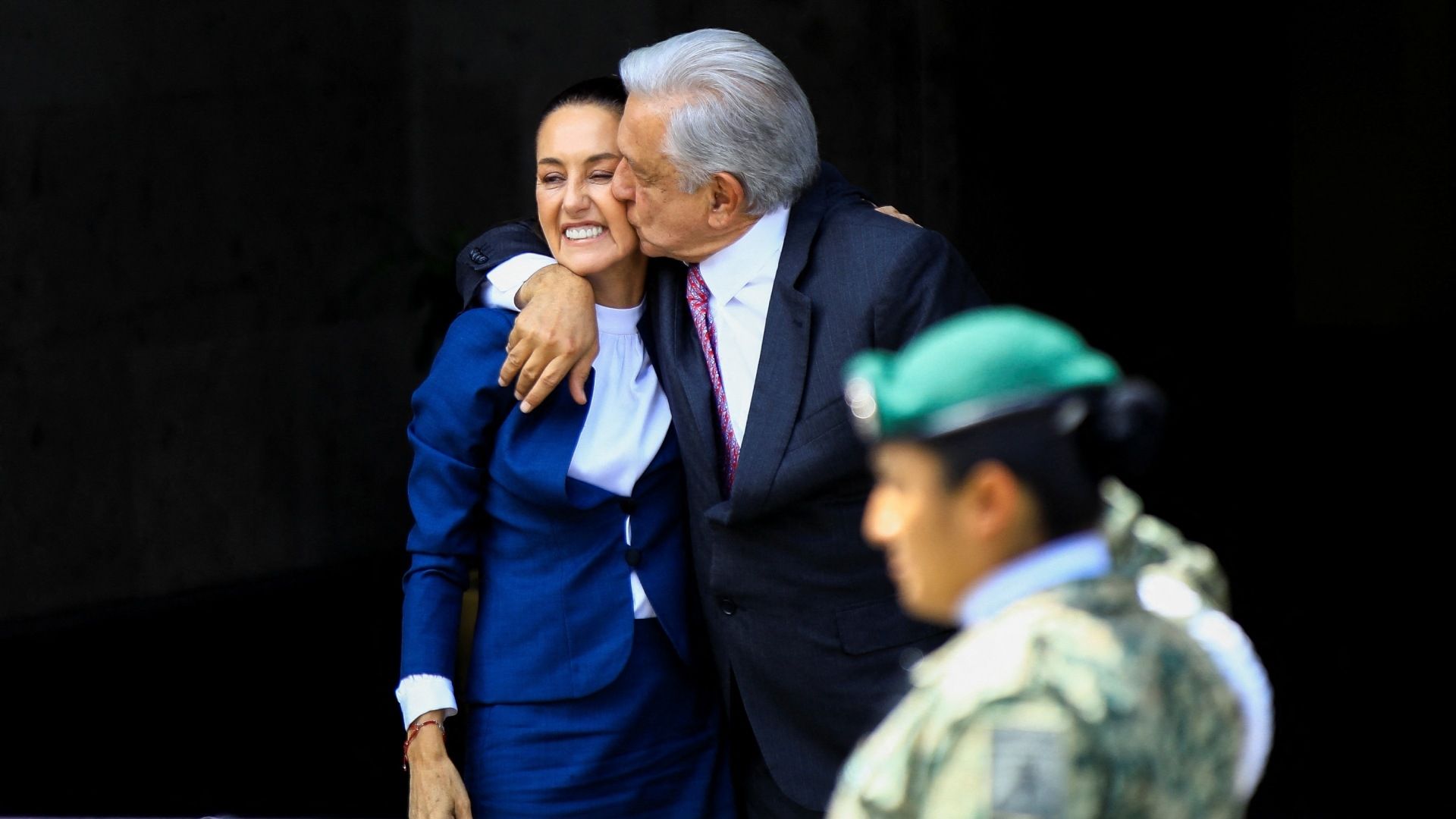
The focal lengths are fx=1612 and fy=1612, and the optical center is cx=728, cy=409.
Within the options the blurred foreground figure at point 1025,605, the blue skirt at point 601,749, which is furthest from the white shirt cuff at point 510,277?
the blurred foreground figure at point 1025,605

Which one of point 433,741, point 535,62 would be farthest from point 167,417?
point 433,741

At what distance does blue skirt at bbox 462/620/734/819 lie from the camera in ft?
7.52

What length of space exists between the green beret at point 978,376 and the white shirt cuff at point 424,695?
1.27m

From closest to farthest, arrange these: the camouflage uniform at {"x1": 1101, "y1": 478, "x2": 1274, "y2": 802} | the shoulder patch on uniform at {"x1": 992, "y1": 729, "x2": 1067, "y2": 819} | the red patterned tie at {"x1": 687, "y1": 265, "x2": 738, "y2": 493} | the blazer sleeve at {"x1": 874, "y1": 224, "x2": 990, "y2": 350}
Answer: the shoulder patch on uniform at {"x1": 992, "y1": 729, "x2": 1067, "y2": 819}
the camouflage uniform at {"x1": 1101, "y1": 478, "x2": 1274, "y2": 802}
the blazer sleeve at {"x1": 874, "y1": 224, "x2": 990, "y2": 350}
the red patterned tie at {"x1": 687, "y1": 265, "x2": 738, "y2": 493}

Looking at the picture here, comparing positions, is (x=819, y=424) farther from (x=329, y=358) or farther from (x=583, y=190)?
(x=329, y=358)

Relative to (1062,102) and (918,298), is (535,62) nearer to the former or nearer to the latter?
(1062,102)

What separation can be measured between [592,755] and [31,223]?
425 cm

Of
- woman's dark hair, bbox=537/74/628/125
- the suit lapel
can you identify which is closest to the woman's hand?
the suit lapel

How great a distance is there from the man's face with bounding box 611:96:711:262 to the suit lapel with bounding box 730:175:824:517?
0.13 meters

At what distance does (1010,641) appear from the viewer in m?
1.10

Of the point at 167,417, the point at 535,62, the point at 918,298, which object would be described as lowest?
the point at 167,417

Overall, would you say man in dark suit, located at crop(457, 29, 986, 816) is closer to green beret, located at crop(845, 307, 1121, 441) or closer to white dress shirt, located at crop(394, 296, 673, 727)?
white dress shirt, located at crop(394, 296, 673, 727)

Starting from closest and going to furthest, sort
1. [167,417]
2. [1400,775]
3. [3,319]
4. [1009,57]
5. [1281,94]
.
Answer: [1400,775], [3,319], [167,417], [1009,57], [1281,94]

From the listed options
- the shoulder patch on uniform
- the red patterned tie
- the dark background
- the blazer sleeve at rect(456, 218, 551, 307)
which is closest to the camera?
the shoulder patch on uniform
